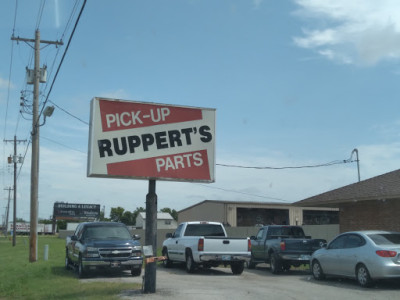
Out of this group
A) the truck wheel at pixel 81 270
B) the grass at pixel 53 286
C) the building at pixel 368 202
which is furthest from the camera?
the building at pixel 368 202

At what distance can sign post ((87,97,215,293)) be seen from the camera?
12.0 metres

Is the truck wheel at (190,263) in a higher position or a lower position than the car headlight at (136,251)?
lower

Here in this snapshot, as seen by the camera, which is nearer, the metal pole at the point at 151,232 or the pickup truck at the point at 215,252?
the metal pole at the point at 151,232

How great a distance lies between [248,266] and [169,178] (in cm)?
924

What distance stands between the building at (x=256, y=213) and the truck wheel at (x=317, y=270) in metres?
35.2

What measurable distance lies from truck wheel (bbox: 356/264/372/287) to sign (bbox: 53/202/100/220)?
9915cm

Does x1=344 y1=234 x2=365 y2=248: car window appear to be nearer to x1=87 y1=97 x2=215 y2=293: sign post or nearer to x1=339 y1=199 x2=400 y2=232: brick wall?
x1=87 y1=97 x2=215 y2=293: sign post

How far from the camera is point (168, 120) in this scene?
1277 cm

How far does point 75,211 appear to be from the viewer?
11006cm

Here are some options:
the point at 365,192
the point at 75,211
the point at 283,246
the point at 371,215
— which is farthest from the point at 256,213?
the point at 75,211

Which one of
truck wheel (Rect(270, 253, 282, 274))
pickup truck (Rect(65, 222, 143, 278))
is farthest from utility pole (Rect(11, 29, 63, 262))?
truck wheel (Rect(270, 253, 282, 274))

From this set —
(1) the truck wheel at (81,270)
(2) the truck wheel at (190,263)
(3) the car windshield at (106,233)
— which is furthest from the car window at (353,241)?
(1) the truck wheel at (81,270)

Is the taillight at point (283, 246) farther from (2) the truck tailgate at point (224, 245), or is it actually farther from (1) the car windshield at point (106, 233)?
(1) the car windshield at point (106, 233)

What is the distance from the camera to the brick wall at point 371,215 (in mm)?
18530
